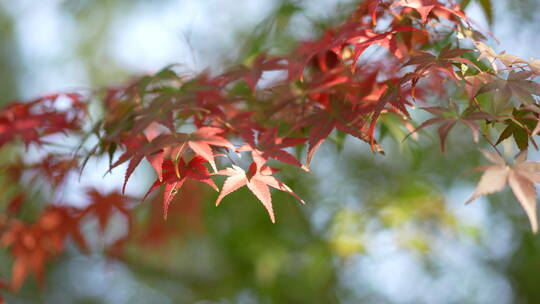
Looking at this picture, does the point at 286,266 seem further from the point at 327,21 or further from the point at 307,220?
the point at 327,21

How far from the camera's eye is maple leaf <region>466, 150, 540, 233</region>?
0.50 meters

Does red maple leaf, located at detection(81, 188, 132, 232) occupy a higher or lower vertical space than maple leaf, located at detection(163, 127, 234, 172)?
lower

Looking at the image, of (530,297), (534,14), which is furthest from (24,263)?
(530,297)

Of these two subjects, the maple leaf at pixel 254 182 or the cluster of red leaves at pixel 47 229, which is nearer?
the maple leaf at pixel 254 182

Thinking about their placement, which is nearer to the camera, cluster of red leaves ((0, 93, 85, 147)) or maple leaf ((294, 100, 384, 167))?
maple leaf ((294, 100, 384, 167))

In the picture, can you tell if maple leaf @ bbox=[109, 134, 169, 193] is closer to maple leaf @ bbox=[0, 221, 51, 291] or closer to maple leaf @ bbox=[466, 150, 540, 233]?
maple leaf @ bbox=[466, 150, 540, 233]

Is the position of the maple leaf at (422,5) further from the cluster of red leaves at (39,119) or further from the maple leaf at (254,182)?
the cluster of red leaves at (39,119)

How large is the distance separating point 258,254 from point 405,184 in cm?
56

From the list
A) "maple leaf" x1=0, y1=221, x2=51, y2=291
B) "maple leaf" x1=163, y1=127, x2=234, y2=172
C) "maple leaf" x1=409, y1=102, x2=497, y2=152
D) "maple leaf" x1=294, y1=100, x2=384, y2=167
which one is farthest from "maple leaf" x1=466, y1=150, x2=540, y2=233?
"maple leaf" x1=0, y1=221, x2=51, y2=291

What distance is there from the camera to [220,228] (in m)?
2.12

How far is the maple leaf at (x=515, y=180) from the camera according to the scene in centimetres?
50

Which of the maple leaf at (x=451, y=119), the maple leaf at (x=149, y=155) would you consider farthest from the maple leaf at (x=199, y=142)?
the maple leaf at (x=451, y=119)

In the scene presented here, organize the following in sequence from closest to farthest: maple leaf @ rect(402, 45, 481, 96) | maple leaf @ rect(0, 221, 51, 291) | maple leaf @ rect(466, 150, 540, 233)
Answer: maple leaf @ rect(466, 150, 540, 233)
maple leaf @ rect(402, 45, 481, 96)
maple leaf @ rect(0, 221, 51, 291)

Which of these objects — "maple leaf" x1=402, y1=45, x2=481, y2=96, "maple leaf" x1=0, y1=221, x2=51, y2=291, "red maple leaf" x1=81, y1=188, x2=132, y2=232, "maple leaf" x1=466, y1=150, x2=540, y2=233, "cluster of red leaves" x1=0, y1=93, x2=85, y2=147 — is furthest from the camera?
Result: "maple leaf" x1=0, y1=221, x2=51, y2=291
